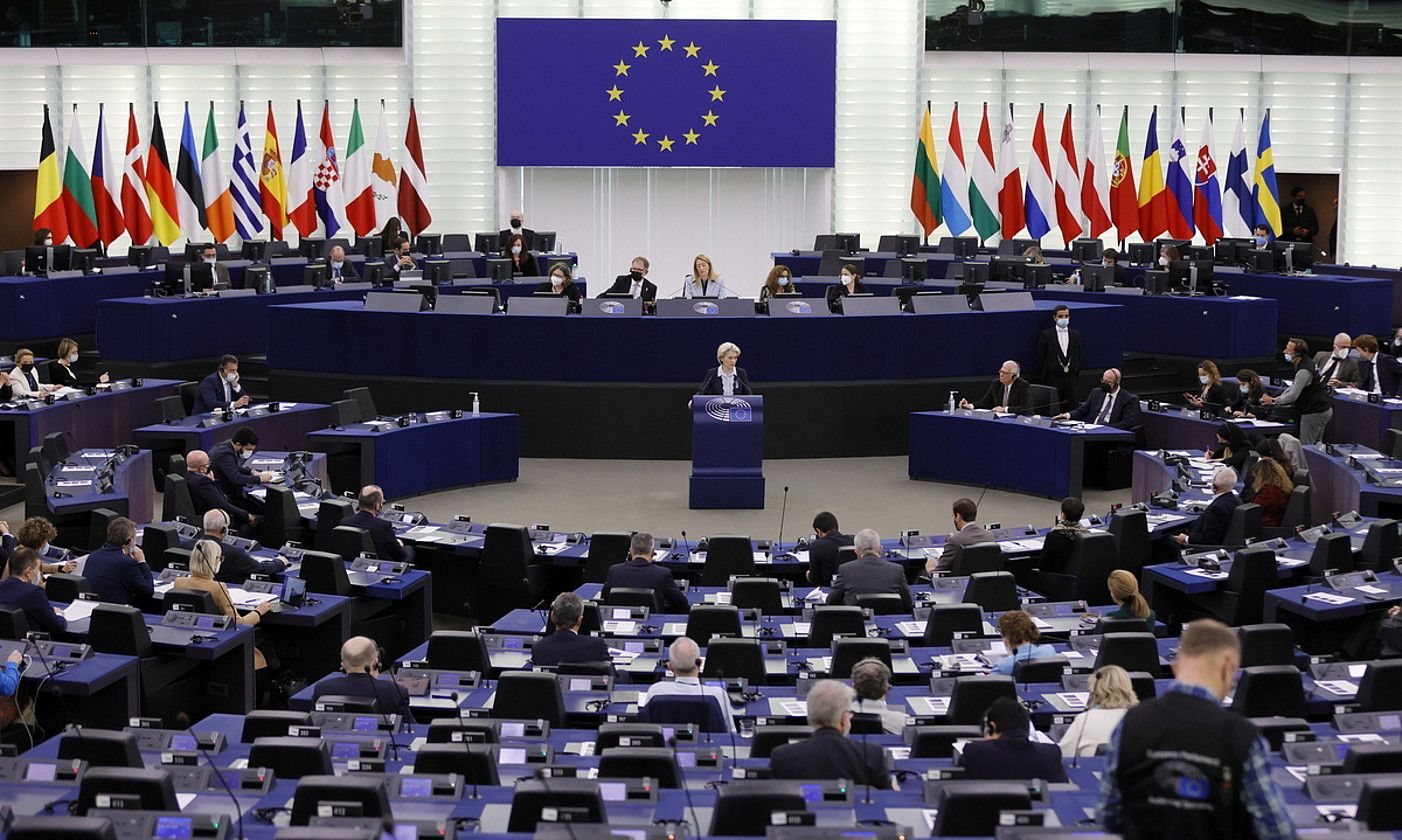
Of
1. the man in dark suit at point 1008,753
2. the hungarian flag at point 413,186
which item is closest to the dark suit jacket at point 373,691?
the man in dark suit at point 1008,753

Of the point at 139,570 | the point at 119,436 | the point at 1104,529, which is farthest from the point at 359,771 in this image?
the point at 119,436

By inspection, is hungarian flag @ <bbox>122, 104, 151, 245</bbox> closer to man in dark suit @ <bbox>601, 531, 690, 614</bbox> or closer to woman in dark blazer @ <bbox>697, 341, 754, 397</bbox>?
woman in dark blazer @ <bbox>697, 341, 754, 397</bbox>

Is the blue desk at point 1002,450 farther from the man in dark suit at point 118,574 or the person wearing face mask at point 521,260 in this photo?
the man in dark suit at point 118,574

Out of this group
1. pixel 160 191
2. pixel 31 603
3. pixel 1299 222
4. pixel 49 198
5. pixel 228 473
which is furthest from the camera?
pixel 1299 222

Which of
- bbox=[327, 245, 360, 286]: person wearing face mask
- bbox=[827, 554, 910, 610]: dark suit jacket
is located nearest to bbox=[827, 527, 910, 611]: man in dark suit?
bbox=[827, 554, 910, 610]: dark suit jacket

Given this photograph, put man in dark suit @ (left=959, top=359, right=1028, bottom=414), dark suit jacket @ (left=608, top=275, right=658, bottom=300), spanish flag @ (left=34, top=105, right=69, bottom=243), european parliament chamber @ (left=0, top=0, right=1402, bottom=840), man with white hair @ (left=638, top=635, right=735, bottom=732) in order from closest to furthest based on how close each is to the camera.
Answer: european parliament chamber @ (left=0, top=0, right=1402, bottom=840) < man with white hair @ (left=638, top=635, right=735, bottom=732) < man in dark suit @ (left=959, top=359, right=1028, bottom=414) < dark suit jacket @ (left=608, top=275, right=658, bottom=300) < spanish flag @ (left=34, top=105, right=69, bottom=243)

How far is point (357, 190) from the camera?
97.9ft

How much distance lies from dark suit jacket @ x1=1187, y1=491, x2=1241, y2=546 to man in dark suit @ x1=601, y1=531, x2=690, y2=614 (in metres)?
4.85

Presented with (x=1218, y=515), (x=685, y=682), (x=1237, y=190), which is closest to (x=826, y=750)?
(x=685, y=682)

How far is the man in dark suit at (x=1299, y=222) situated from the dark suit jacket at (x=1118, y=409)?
51.5 feet

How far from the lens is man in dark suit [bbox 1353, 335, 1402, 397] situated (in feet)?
67.1

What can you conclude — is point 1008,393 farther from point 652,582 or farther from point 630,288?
point 652,582

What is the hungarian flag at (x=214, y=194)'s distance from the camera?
92.1 ft

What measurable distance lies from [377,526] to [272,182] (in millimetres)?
17033
